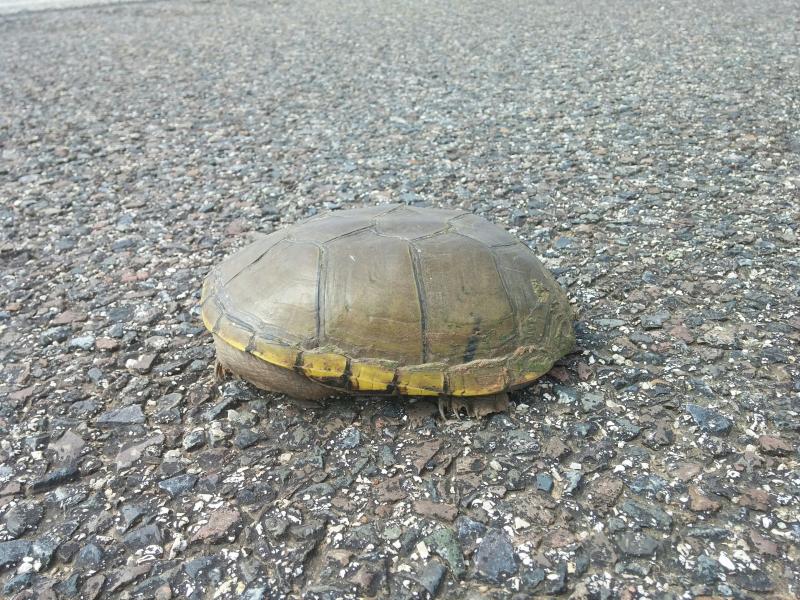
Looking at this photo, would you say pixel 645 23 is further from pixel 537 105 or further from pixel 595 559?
pixel 595 559

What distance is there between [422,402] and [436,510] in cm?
57

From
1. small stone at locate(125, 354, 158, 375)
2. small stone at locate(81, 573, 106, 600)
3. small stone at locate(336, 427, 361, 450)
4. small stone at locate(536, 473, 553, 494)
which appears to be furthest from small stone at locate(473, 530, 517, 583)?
small stone at locate(125, 354, 158, 375)

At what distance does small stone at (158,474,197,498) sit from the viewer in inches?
97.5

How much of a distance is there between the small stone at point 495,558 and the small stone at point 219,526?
88 centimetres

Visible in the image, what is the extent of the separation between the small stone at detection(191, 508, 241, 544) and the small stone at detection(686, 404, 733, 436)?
1.91 meters

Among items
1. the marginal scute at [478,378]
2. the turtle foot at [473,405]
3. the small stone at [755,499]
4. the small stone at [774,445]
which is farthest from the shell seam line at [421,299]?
the small stone at [774,445]

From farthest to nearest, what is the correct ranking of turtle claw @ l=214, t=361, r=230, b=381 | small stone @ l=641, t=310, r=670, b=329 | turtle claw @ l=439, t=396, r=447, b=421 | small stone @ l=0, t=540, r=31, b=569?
small stone @ l=641, t=310, r=670, b=329, turtle claw @ l=214, t=361, r=230, b=381, turtle claw @ l=439, t=396, r=447, b=421, small stone @ l=0, t=540, r=31, b=569

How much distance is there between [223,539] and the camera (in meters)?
2.27

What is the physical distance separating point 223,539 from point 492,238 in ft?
5.59

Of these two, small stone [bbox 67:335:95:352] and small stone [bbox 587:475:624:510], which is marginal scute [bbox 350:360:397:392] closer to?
small stone [bbox 587:475:624:510]

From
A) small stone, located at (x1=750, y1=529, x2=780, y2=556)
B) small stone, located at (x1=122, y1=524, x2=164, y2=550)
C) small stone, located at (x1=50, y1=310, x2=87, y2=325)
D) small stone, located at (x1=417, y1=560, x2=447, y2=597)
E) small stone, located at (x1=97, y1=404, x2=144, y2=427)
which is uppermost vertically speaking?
small stone, located at (x1=750, y1=529, x2=780, y2=556)

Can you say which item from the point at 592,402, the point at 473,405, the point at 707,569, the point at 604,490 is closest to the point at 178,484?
the point at 473,405

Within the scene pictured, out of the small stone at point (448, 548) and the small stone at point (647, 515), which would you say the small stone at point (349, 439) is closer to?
the small stone at point (448, 548)

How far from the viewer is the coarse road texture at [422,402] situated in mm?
2193
